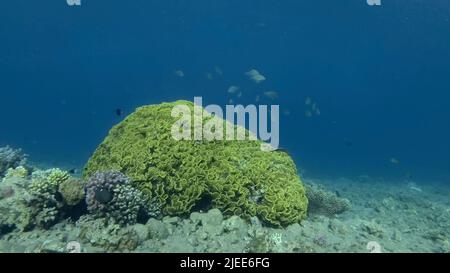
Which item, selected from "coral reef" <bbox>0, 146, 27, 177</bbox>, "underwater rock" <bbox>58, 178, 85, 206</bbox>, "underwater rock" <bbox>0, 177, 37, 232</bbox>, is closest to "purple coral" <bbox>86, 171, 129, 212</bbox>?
"underwater rock" <bbox>58, 178, 85, 206</bbox>

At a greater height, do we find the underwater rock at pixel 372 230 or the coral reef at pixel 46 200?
the coral reef at pixel 46 200

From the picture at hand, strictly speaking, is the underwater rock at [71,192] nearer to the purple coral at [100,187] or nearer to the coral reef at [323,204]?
the purple coral at [100,187]

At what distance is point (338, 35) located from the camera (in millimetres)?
79625

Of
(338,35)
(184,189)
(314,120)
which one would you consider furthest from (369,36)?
(184,189)

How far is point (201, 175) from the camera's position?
8.58m

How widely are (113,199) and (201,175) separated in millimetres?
1837

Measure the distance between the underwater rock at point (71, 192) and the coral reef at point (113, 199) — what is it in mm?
241

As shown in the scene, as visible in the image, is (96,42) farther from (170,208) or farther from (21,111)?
(170,208)

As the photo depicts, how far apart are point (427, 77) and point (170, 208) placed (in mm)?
124503

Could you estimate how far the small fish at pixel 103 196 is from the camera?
309 inches

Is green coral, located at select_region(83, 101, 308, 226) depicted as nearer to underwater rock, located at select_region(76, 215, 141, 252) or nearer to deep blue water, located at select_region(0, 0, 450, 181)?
underwater rock, located at select_region(76, 215, 141, 252)

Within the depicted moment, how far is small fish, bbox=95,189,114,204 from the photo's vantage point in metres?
7.85

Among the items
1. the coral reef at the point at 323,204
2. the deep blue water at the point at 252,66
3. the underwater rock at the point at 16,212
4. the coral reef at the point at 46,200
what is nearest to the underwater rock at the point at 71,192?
the coral reef at the point at 46,200

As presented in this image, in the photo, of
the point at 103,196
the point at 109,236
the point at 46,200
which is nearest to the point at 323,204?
the point at 103,196
